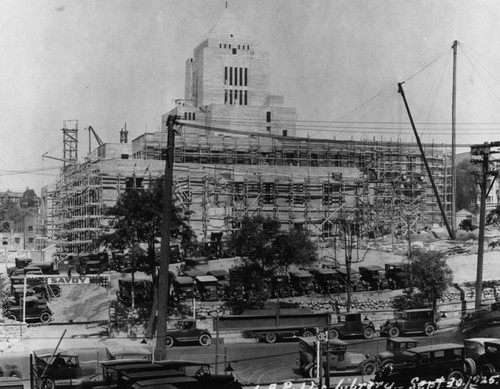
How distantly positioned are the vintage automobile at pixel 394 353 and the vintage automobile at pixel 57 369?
357 inches

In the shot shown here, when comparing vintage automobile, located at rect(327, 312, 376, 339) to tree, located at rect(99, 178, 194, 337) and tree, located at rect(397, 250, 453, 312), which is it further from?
tree, located at rect(99, 178, 194, 337)

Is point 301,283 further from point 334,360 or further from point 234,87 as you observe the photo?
point 234,87

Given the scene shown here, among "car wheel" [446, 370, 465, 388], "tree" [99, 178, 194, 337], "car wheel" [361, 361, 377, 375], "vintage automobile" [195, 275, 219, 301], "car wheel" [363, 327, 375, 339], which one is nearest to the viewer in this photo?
"car wheel" [446, 370, 465, 388]

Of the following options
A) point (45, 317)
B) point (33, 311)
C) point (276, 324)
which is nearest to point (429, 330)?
point (276, 324)

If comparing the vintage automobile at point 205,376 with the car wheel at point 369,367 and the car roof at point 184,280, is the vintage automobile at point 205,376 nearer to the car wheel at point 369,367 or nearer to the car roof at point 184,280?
the car wheel at point 369,367

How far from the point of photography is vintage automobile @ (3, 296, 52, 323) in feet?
108

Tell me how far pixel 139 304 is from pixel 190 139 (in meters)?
35.6

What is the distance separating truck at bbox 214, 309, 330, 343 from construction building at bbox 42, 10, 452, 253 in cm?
2344

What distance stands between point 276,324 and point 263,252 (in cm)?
664

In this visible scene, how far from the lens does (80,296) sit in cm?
3884

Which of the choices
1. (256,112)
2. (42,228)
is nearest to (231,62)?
(256,112)

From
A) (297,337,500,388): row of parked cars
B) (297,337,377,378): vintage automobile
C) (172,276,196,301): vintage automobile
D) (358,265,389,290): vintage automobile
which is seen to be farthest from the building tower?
(297,337,500,388): row of parked cars

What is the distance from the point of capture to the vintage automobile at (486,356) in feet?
60.7

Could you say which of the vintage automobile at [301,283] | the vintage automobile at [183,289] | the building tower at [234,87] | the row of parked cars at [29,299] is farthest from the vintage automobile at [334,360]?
the building tower at [234,87]
